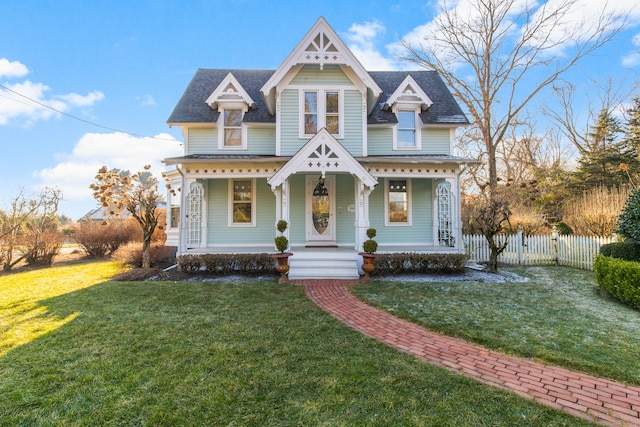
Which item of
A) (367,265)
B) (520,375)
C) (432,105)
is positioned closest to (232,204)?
(367,265)

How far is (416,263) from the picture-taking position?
30.5 feet

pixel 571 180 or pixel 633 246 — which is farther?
pixel 571 180

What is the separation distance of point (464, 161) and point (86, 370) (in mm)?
11275

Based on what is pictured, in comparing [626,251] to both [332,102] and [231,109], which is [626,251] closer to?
[332,102]

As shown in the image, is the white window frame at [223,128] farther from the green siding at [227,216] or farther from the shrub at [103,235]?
the shrub at [103,235]

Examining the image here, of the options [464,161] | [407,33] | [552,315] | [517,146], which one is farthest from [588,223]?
[407,33]

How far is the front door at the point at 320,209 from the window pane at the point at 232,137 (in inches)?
133

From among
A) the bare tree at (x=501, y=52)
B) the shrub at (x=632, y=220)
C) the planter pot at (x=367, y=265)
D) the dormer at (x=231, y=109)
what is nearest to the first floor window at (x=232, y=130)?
the dormer at (x=231, y=109)

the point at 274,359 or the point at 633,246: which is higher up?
the point at 633,246

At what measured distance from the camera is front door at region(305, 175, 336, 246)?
11570 millimetres

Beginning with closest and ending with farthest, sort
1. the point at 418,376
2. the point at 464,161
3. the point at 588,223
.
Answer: the point at 418,376, the point at 464,161, the point at 588,223

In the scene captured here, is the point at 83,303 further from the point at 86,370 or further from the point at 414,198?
the point at 414,198

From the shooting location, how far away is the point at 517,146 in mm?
25000

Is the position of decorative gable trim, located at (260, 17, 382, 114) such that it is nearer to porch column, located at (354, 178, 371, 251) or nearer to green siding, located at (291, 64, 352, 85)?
green siding, located at (291, 64, 352, 85)
